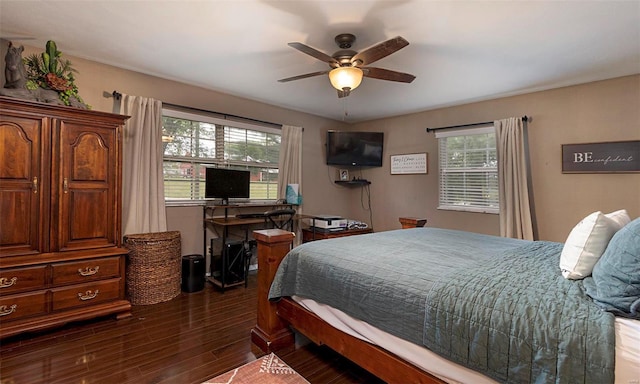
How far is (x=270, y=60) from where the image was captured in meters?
2.88

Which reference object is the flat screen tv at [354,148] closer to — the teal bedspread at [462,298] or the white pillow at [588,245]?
the teal bedspread at [462,298]

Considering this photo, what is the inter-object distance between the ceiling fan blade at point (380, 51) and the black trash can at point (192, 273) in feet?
8.66

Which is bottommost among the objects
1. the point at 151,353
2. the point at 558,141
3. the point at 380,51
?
the point at 151,353

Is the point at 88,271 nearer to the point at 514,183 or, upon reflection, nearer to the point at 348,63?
the point at 348,63

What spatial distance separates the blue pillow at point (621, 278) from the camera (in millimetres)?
1000

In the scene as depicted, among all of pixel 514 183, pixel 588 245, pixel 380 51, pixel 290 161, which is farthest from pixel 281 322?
pixel 514 183

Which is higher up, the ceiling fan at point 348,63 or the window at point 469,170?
the ceiling fan at point 348,63

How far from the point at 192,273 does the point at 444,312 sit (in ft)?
9.26

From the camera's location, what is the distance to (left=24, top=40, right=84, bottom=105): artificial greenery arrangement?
247 centimetres

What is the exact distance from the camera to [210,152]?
3.82 meters

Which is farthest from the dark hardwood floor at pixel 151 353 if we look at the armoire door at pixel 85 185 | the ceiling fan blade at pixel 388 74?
the ceiling fan blade at pixel 388 74

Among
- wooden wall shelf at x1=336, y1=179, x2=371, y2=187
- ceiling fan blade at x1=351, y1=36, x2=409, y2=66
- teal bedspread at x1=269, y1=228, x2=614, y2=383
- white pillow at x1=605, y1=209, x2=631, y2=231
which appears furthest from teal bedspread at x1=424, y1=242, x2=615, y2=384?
wooden wall shelf at x1=336, y1=179, x2=371, y2=187

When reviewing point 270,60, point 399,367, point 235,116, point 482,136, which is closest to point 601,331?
point 399,367

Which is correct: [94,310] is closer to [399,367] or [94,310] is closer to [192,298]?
[192,298]
